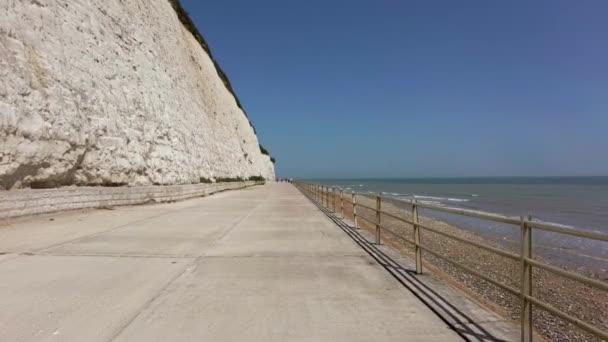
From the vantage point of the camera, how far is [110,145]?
52.2 feet

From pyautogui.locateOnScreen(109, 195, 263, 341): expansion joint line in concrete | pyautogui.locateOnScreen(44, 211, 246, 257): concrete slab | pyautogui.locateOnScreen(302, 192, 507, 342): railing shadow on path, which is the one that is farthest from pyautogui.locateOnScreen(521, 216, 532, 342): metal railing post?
pyautogui.locateOnScreen(44, 211, 246, 257): concrete slab

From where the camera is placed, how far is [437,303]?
4.75m

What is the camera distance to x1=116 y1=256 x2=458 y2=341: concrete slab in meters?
3.83

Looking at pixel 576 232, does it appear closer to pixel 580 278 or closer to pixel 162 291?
pixel 580 278

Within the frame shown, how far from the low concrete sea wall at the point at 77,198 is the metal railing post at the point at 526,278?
35.8 ft

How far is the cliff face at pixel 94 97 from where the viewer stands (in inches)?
436

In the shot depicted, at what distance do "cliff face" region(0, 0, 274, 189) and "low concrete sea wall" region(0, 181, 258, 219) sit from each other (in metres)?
0.34

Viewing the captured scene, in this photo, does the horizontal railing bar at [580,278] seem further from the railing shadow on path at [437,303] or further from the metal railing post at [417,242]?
the metal railing post at [417,242]

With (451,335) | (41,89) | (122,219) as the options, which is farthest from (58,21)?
(451,335)

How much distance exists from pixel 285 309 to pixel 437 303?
1753 mm

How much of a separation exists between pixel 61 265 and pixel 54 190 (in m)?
6.85

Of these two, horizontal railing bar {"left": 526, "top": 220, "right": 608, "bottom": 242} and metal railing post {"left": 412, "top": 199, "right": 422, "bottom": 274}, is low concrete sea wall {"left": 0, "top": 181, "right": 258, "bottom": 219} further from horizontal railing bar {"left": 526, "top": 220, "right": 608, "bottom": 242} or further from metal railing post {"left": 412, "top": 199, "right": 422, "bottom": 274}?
horizontal railing bar {"left": 526, "top": 220, "right": 608, "bottom": 242}

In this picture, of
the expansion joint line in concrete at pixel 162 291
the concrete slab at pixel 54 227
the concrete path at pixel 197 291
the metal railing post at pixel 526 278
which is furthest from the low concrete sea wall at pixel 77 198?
the metal railing post at pixel 526 278

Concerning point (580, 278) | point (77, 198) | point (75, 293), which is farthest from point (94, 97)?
point (580, 278)
